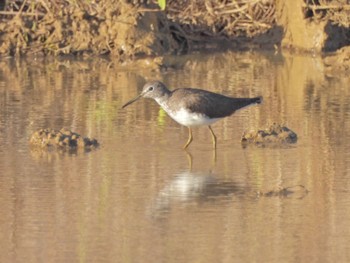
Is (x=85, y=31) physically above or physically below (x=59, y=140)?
above

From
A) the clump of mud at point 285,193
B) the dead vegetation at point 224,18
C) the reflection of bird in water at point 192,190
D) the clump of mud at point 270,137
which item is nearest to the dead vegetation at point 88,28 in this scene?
the dead vegetation at point 224,18

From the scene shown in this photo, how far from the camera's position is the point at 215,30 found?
71.2 feet

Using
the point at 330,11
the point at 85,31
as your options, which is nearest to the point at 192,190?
the point at 85,31

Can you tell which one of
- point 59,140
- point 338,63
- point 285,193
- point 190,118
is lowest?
point 285,193

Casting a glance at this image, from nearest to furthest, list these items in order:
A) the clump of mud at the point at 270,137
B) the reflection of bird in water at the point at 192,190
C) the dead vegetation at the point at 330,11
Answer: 1. the reflection of bird in water at the point at 192,190
2. the clump of mud at the point at 270,137
3. the dead vegetation at the point at 330,11

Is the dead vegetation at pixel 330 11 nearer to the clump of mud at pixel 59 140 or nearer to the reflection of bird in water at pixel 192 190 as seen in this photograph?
the clump of mud at pixel 59 140

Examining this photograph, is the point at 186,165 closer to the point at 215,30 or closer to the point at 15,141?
the point at 15,141

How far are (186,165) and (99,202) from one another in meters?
1.77

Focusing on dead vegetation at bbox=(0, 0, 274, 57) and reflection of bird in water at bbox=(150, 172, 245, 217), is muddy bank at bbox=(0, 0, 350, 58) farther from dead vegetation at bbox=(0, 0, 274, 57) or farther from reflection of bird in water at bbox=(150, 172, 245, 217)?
reflection of bird in water at bbox=(150, 172, 245, 217)

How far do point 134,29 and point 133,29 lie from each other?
0.02 m

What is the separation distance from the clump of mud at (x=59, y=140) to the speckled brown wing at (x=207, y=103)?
3.54ft

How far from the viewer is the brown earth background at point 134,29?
20.1m

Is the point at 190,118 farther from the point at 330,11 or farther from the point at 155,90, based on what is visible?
the point at 330,11

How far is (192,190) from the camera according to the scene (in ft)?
34.6
